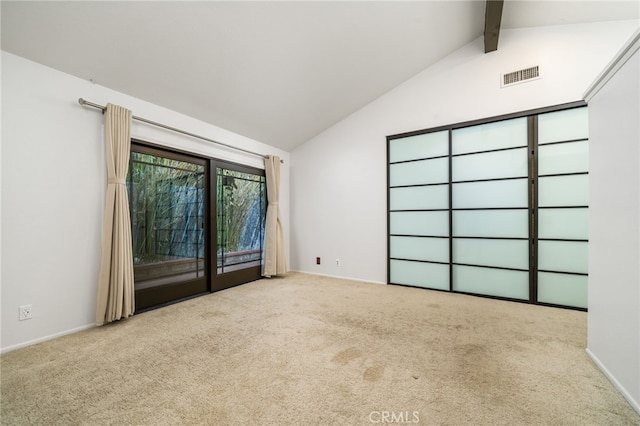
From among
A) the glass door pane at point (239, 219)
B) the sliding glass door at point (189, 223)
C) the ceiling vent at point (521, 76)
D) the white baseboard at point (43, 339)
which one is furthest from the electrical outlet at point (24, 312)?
the ceiling vent at point (521, 76)

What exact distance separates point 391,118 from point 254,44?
7.15ft

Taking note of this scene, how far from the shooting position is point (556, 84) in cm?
282

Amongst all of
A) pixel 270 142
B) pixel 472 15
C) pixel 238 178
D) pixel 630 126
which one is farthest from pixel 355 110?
pixel 630 126

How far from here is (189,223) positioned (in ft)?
10.5

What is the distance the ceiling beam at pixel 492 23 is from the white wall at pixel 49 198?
3.82 m

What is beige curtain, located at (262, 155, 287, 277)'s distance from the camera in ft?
13.5

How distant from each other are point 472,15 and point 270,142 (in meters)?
3.09

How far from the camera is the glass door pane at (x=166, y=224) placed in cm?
269

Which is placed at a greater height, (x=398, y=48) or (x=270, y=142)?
(x=398, y=48)

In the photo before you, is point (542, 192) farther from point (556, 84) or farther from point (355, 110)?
point (355, 110)

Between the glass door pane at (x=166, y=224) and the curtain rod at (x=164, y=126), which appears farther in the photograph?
the glass door pane at (x=166, y=224)

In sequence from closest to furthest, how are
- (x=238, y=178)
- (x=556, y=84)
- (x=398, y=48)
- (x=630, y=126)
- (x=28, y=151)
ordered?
(x=630, y=126) → (x=28, y=151) → (x=556, y=84) → (x=398, y=48) → (x=238, y=178)

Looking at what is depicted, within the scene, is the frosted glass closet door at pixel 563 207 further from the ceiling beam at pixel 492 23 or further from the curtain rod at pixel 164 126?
the curtain rod at pixel 164 126

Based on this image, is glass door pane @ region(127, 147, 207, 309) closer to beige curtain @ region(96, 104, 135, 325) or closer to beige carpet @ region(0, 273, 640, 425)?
beige curtain @ region(96, 104, 135, 325)
